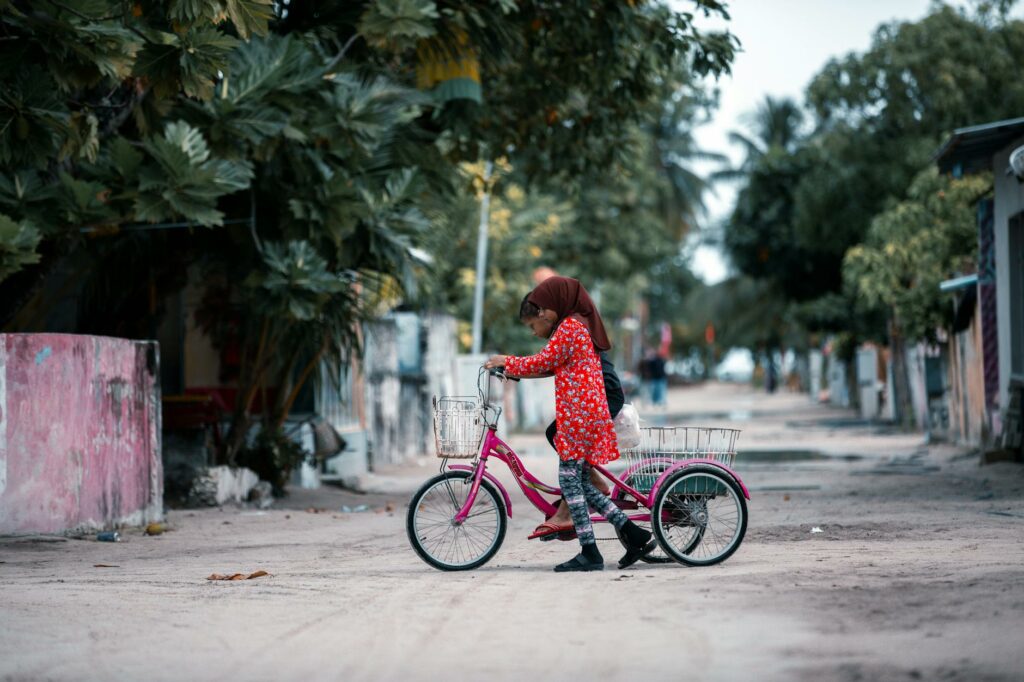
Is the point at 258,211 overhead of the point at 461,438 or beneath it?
overhead

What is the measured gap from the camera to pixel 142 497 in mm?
11672

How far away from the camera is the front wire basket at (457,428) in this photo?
25.7 feet

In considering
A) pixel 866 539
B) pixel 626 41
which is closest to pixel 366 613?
pixel 866 539

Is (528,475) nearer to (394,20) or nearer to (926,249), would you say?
(394,20)

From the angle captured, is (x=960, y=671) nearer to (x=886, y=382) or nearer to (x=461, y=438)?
(x=461, y=438)

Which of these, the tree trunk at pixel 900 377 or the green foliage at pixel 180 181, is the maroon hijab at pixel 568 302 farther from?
the tree trunk at pixel 900 377

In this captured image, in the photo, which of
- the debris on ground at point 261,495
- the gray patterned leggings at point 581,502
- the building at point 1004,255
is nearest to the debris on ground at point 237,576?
the gray patterned leggings at point 581,502

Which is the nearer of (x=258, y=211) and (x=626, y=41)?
(x=258, y=211)

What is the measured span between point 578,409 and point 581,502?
1.72 ft

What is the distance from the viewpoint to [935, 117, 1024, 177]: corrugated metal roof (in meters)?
14.7

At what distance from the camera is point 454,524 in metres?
8.20

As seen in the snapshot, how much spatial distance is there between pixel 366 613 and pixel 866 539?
4084 millimetres

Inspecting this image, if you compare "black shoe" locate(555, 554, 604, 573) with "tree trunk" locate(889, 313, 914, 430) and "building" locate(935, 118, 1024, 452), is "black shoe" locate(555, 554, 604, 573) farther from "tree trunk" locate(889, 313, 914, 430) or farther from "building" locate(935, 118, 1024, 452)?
"tree trunk" locate(889, 313, 914, 430)

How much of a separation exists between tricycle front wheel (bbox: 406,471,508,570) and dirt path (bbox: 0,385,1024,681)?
15 centimetres
